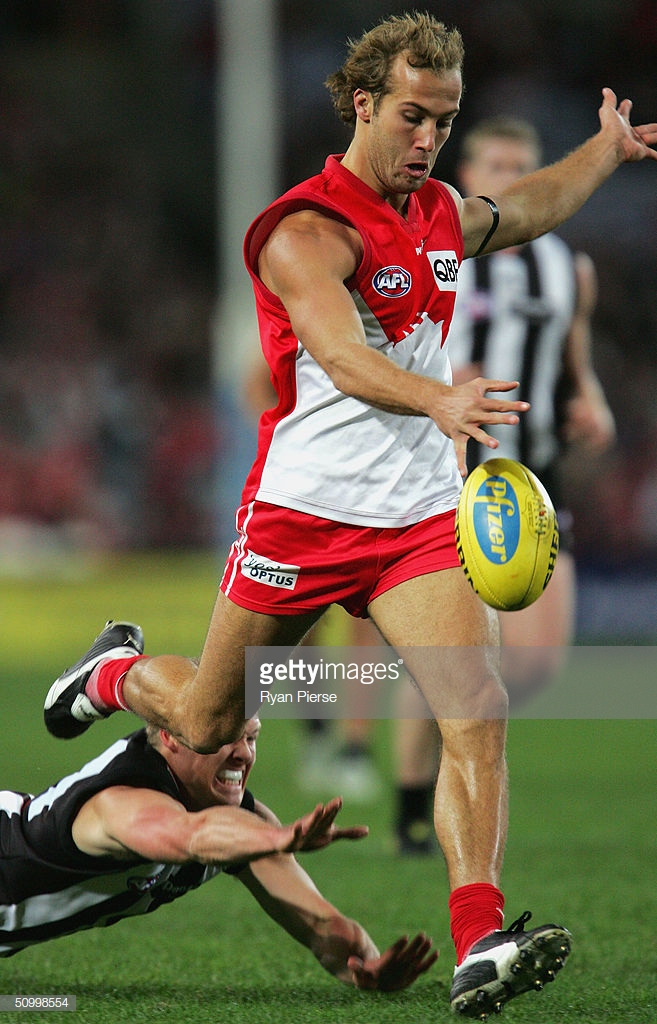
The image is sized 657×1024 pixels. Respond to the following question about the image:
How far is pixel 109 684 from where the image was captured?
4.16 metres

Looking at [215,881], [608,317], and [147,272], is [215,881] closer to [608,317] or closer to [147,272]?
[608,317]

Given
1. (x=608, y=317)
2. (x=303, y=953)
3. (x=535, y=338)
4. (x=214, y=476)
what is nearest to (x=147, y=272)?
(x=214, y=476)

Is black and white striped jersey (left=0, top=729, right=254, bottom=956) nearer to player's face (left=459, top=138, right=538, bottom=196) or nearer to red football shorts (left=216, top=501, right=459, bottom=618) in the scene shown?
red football shorts (left=216, top=501, right=459, bottom=618)

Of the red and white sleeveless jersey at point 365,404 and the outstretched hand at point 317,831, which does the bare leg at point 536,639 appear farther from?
the outstretched hand at point 317,831

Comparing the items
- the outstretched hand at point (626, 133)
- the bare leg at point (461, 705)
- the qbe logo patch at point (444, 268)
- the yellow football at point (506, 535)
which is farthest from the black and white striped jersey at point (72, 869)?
the outstretched hand at point (626, 133)

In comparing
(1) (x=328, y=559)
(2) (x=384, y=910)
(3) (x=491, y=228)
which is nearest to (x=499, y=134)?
(3) (x=491, y=228)

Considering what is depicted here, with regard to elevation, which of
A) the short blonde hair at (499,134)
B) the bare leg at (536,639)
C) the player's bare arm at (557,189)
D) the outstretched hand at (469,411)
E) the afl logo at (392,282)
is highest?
the short blonde hair at (499,134)

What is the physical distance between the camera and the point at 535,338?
19.1ft

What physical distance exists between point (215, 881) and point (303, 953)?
1.39 meters

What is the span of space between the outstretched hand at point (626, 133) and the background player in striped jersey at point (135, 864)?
1.91 metres

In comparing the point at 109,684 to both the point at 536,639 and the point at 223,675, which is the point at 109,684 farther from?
the point at 536,639

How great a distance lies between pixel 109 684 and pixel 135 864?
65 centimetres

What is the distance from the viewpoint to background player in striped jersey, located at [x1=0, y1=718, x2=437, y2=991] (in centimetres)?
360

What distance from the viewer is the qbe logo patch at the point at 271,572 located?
3684 mm
